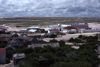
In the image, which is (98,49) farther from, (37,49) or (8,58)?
(8,58)

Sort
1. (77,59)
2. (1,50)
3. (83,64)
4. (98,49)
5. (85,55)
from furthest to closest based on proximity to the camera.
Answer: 1. (98,49)
2. (1,50)
3. (85,55)
4. (77,59)
5. (83,64)

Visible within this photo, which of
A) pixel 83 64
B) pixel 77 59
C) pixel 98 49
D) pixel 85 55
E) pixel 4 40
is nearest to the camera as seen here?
pixel 83 64

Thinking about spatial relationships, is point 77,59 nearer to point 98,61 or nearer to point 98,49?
point 98,61

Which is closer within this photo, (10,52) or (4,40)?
(10,52)

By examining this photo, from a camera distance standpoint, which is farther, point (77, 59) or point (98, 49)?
point (98, 49)

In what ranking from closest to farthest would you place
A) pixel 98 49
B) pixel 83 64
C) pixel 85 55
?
1. pixel 83 64
2. pixel 85 55
3. pixel 98 49

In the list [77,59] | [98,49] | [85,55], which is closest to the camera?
[77,59]

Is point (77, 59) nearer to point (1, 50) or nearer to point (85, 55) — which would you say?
point (85, 55)

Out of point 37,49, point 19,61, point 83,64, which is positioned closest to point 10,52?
point 37,49

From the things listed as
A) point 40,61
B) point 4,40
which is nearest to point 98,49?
point 40,61
